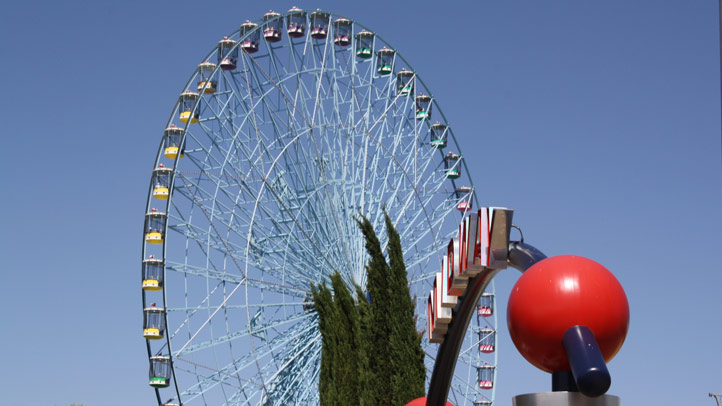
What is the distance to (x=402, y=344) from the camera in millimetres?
17219

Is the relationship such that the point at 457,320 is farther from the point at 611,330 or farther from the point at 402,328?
the point at 402,328

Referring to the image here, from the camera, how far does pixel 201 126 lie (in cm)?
3005

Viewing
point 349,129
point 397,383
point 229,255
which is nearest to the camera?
point 397,383

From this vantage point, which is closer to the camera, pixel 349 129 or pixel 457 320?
pixel 457 320

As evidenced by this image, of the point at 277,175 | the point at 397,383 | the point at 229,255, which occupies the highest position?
the point at 277,175

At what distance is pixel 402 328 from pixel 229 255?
1171 cm

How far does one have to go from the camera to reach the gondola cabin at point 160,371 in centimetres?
2775

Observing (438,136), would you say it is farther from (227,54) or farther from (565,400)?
(565,400)

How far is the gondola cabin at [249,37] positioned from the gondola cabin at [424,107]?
644cm

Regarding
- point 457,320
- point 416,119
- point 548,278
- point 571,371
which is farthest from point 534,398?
point 416,119

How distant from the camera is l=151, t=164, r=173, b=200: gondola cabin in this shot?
2925cm

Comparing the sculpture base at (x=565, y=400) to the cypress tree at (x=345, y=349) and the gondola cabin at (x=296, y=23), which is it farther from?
the gondola cabin at (x=296, y=23)

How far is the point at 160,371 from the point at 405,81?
13.2m

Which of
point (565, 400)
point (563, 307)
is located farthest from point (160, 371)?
point (563, 307)
